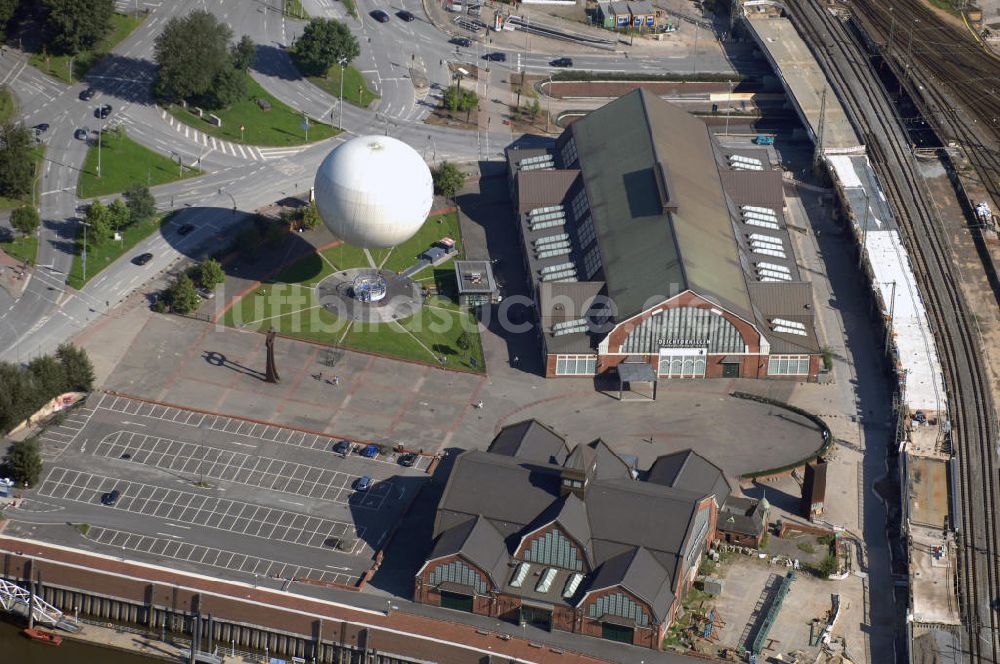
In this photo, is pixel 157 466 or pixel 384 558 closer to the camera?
pixel 384 558

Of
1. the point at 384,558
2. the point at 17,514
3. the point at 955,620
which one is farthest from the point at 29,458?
the point at 955,620

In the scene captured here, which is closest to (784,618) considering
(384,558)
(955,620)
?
(955,620)

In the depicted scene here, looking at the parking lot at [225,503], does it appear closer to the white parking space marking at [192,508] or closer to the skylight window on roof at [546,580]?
the white parking space marking at [192,508]

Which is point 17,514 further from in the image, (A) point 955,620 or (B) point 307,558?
(A) point 955,620

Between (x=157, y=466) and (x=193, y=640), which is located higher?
(x=157, y=466)

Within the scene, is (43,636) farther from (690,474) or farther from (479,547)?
(690,474)

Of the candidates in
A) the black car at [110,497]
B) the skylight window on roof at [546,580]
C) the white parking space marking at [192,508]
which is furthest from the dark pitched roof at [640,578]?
the black car at [110,497]
